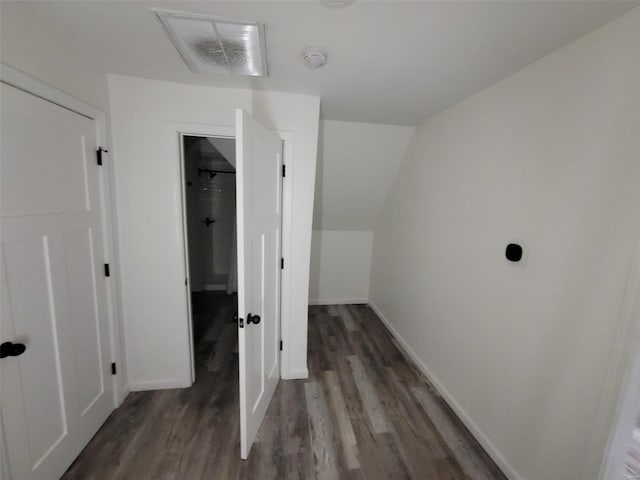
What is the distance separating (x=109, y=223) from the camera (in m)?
1.79

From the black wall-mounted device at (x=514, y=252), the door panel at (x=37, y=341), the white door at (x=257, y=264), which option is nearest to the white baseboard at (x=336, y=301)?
the white door at (x=257, y=264)

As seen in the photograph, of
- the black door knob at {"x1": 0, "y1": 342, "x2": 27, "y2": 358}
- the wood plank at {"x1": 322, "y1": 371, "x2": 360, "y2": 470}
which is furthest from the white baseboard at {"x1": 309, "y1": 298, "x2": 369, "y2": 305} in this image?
the black door knob at {"x1": 0, "y1": 342, "x2": 27, "y2": 358}

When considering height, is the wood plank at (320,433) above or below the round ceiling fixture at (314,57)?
below

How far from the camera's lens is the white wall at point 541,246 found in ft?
3.61

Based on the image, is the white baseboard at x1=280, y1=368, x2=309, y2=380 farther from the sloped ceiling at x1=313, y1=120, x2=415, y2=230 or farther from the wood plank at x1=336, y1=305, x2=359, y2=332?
the sloped ceiling at x1=313, y1=120, x2=415, y2=230

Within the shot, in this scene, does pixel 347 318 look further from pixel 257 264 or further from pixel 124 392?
pixel 124 392

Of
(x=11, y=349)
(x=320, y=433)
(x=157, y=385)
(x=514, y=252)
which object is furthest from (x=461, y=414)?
(x=11, y=349)

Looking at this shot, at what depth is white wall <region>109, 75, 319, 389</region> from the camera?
72.1 inches

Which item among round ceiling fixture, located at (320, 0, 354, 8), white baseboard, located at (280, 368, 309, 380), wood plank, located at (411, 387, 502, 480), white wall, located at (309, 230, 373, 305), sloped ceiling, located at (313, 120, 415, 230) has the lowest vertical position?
wood plank, located at (411, 387, 502, 480)

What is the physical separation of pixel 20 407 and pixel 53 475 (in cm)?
52

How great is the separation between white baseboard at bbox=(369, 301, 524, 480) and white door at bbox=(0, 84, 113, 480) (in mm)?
2520

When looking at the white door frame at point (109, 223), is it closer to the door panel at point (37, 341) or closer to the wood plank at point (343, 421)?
the door panel at point (37, 341)

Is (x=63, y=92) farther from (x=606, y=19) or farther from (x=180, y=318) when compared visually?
(x=606, y=19)

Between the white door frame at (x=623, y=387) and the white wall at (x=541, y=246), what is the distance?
3 centimetres
